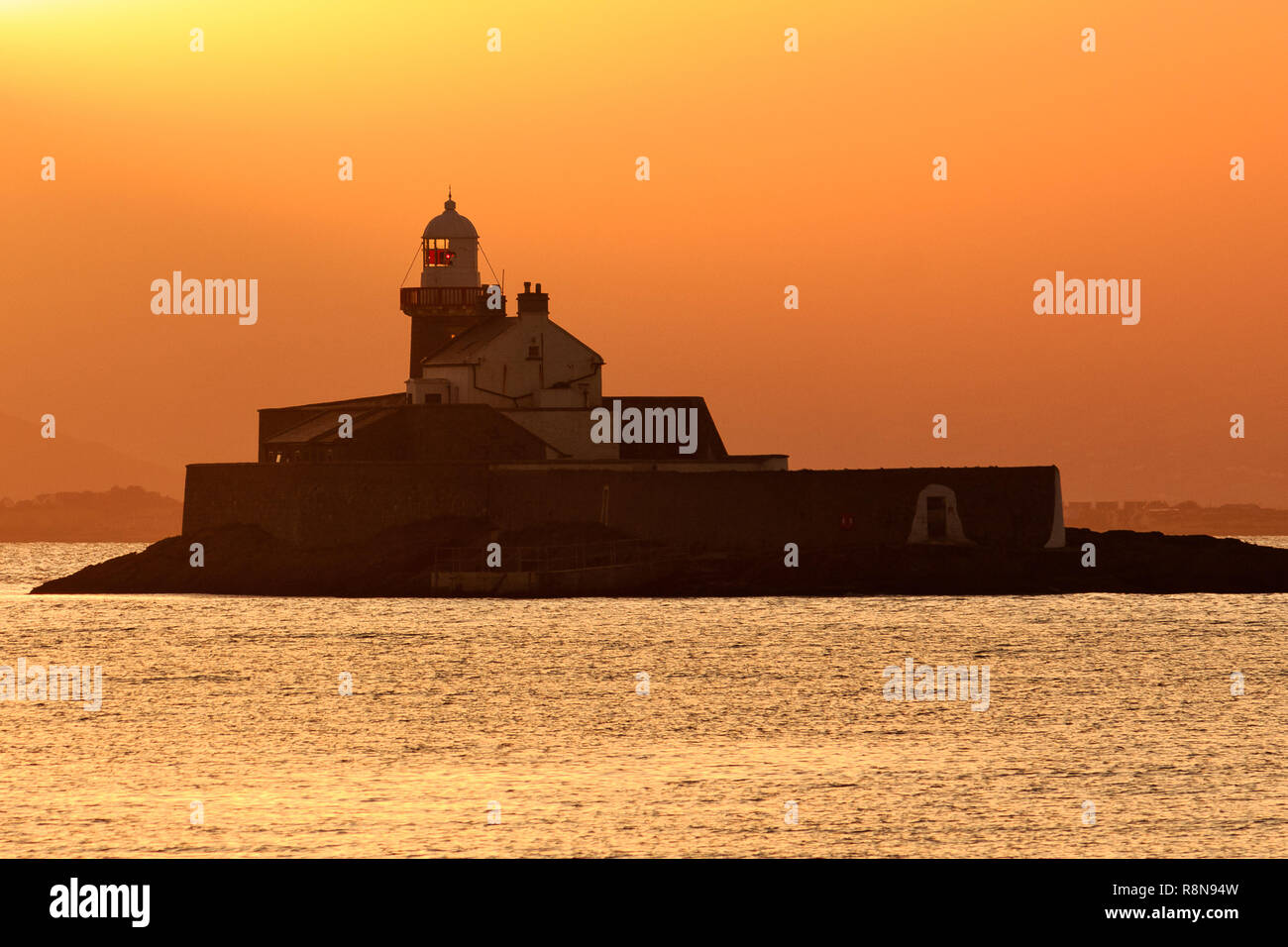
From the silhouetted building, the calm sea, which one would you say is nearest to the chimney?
the silhouetted building

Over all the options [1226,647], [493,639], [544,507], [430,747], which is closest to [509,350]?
[544,507]

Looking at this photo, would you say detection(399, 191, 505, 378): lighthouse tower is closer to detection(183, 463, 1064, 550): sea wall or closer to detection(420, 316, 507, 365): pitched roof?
detection(420, 316, 507, 365): pitched roof

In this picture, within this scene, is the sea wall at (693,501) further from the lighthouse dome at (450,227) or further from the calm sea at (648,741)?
the lighthouse dome at (450,227)

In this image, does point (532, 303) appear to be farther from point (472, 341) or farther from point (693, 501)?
point (693, 501)

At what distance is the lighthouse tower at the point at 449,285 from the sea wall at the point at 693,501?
7788 mm

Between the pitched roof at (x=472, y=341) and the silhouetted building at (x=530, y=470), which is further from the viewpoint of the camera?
the pitched roof at (x=472, y=341)

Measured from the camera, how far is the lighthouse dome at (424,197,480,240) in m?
47.3

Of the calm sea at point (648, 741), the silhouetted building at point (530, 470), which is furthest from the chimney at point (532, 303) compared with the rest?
the calm sea at point (648, 741)

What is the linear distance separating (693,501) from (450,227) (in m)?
13.2

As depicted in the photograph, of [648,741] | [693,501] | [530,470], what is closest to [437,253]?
[530,470]

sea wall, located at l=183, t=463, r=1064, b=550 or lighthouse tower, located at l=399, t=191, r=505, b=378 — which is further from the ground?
lighthouse tower, located at l=399, t=191, r=505, b=378

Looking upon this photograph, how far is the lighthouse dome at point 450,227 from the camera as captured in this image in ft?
155

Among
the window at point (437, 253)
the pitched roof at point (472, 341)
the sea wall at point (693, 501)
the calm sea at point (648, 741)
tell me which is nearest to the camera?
the calm sea at point (648, 741)
